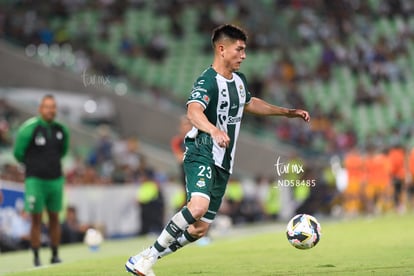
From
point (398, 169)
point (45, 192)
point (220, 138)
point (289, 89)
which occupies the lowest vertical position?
point (220, 138)

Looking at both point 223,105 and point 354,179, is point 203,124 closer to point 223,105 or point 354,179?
point 223,105

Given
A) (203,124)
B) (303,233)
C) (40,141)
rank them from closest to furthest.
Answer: (203,124), (303,233), (40,141)

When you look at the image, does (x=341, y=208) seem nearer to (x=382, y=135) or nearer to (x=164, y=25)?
(x=382, y=135)

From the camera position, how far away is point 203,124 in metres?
9.85

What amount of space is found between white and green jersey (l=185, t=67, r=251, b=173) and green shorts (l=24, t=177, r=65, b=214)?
4.75 meters

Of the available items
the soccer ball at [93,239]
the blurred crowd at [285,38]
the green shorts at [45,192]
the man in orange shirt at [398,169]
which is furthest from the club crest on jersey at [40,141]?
the man in orange shirt at [398,169]

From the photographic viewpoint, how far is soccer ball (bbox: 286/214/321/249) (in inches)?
459

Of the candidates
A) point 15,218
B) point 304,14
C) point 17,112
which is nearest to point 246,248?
point 15,218

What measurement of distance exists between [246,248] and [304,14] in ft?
74.1

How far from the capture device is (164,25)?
35.8 meters

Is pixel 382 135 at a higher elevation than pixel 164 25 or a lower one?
lower

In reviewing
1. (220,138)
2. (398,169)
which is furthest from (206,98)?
(398,169)

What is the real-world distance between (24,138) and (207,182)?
530cm

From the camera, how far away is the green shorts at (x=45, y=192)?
1473cm
